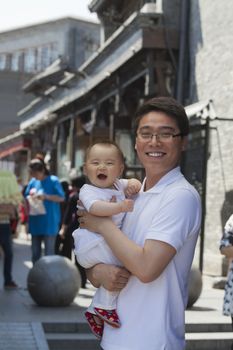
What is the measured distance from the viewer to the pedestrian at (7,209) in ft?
35.6

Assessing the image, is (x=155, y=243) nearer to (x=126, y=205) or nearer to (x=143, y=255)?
(x=143, y=255)

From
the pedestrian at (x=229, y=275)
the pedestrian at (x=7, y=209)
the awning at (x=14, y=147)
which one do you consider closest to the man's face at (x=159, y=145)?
the pedestrian at (x=229, y=275)

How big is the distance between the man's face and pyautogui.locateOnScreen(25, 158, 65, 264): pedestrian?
26.8 ft

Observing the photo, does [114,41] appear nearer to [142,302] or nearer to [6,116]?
[142,302]

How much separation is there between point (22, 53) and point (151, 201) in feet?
154

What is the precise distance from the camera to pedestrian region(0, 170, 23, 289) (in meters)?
10.8

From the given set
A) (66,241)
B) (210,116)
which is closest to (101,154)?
(66,241)

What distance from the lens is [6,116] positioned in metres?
46.7

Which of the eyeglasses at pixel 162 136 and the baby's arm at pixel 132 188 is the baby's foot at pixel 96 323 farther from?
the eyeglasses at pixel 162 136

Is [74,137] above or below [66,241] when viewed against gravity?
above

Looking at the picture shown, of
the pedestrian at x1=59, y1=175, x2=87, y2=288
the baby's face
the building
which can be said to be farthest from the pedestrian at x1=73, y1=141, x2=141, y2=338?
the building

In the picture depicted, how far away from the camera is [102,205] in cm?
318

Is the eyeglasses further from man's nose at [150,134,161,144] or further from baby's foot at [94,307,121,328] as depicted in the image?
baby's foot at [94,307,121,328]

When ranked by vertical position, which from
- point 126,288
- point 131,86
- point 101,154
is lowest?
Result: point 126,288
